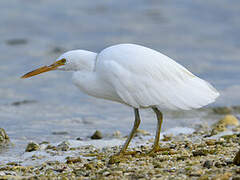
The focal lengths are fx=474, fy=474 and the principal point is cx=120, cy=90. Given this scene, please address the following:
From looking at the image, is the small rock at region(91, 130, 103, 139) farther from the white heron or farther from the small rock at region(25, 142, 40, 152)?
the white heron

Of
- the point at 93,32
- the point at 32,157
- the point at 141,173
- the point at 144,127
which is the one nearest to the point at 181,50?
the point at 93,32

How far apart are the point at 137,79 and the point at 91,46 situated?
11.0 meters

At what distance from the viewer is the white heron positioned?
546 centimetres

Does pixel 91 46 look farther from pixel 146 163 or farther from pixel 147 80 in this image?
pixel 146 163

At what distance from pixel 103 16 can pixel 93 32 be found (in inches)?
76.9

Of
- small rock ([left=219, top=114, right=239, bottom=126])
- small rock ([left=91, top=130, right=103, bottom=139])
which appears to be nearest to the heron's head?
small rock ([left=91, top=130, right=103, bottom=139])

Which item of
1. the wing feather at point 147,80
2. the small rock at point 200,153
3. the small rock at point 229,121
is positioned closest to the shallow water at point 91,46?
the small rock at point 229,121

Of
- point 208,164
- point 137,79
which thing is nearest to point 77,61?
point 137,79

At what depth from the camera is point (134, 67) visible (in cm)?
549

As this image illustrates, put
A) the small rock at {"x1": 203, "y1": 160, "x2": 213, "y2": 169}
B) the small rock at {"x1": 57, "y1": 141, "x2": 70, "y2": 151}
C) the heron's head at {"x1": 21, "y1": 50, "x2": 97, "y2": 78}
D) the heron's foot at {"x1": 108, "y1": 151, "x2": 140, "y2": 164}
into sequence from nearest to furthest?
the small rock at {"x1": 203, "y1": 160, "x2": 213, "y2": 169}, the heron's foot at {"x1": 108, "y1": 151, "x2": 140, "y2": 164}, the heron's head at {"x1": 21, "y1": 50, "x2": 97, "y2": 78}, the small rock at {"x1": 57, "y1": 141, "x2": 70, "y2": 151}

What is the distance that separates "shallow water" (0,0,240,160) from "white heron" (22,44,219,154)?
2.19 meters

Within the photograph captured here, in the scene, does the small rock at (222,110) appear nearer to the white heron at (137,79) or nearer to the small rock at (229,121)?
the small rock at (229,121)

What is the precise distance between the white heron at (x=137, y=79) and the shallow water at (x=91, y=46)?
2187 millimetres

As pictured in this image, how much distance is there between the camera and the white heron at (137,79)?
17.9 feet
